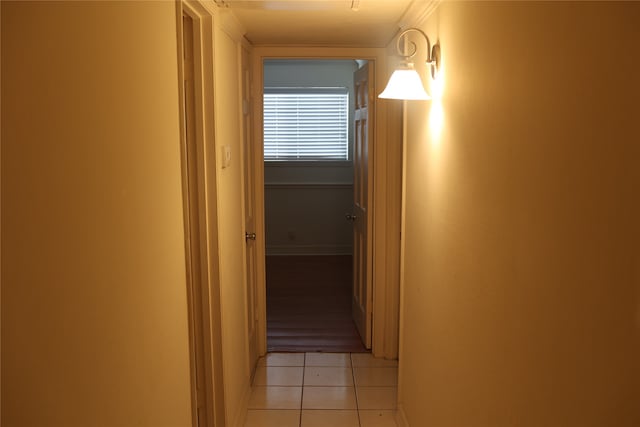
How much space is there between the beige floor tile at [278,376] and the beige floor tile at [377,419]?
0.55m

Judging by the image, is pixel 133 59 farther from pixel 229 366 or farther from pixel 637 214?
pixel 229 366

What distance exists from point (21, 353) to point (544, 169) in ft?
3.59

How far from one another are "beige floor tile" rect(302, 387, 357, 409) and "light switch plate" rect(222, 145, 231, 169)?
152 cm

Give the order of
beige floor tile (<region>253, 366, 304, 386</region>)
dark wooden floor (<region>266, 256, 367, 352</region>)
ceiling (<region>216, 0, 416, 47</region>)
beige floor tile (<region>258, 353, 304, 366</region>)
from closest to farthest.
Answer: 1. ceiling (<region>216, 0, 416, 47</region>)
2. beige floor tile (<region>253, 366, 304, 386</region>)
3. beige floor tile (<region>258, 353, 304, 366</region>)
4. dark wooden floor (<region>266, 256, 367, 352</region>)

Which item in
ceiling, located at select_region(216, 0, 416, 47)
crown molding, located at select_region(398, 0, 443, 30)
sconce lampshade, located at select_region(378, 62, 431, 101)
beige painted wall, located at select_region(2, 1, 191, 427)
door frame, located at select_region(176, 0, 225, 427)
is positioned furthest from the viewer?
ceiling, located at select_region(216, 0, 416, 47)

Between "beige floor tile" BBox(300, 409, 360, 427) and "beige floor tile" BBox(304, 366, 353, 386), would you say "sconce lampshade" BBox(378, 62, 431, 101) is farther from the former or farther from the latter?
"beige floor tile" BBox(304, 366, 353, 386)

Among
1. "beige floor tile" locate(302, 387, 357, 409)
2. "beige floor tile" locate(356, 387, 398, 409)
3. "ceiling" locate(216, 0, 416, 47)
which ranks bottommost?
"beige floor tile" locate(356, 387, 398, 409)

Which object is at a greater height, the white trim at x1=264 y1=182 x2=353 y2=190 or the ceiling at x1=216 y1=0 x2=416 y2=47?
the ceiling at x1=216 y1=0 x2=416 y2=47

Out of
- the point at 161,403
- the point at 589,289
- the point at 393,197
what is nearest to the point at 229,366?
the point at 161,403

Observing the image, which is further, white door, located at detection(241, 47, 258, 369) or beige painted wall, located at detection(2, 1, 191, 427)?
white door, located at detection(241, 47, 258, 369)

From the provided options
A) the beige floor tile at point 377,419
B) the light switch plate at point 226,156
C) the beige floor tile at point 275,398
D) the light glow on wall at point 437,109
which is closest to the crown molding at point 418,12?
the light glow on wall at point 437,109

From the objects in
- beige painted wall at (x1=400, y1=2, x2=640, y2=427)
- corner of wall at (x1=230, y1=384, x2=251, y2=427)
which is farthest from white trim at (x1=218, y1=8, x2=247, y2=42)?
corner of wall at (x1=230, y1=384, x2=251, y2=427)

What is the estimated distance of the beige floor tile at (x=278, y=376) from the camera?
12.0ft

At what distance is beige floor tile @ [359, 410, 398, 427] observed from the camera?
316cm
